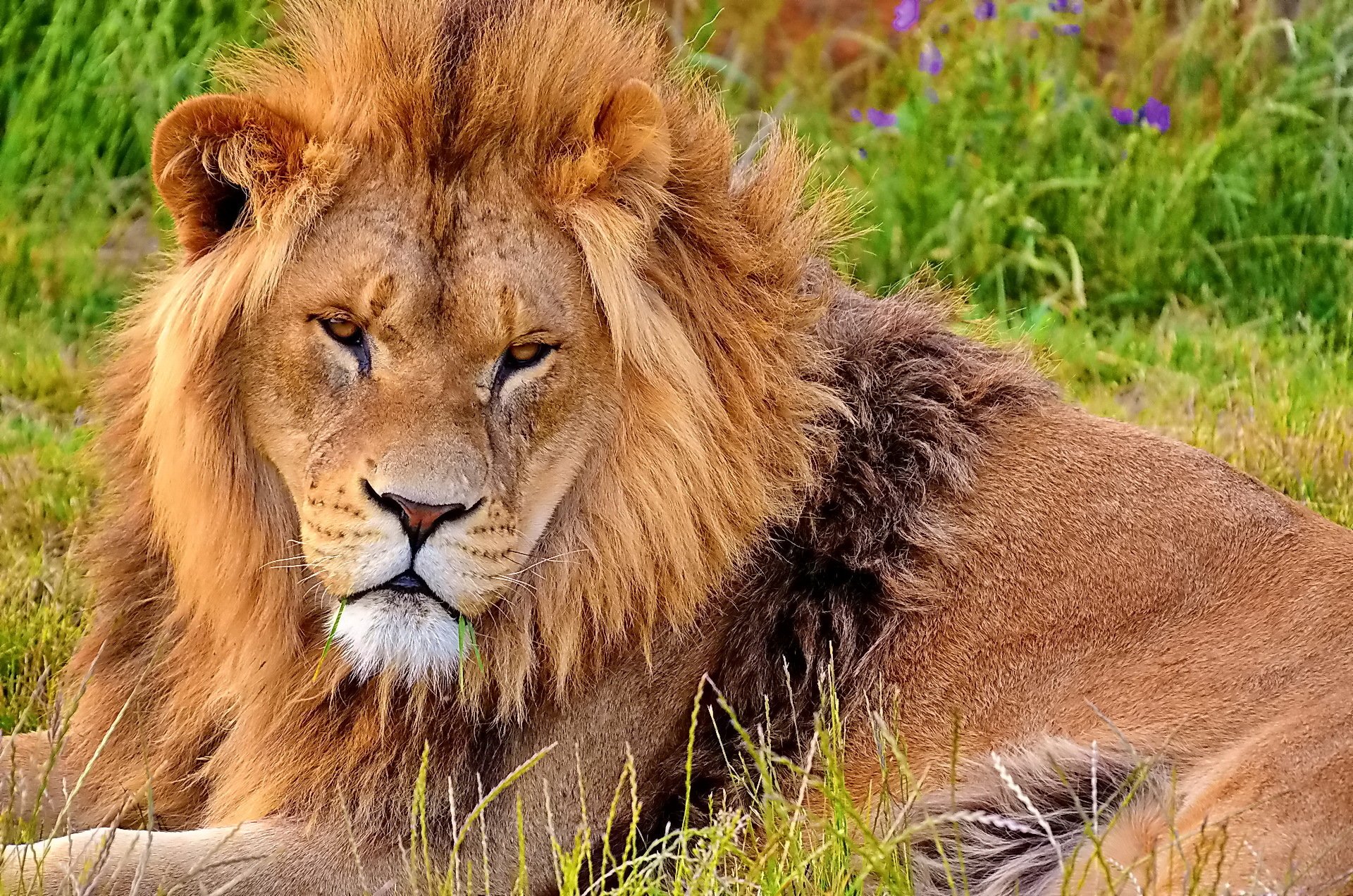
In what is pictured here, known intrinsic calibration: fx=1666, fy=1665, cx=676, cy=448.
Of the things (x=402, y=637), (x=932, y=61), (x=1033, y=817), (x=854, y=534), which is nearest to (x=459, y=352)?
(x=402, y=637)

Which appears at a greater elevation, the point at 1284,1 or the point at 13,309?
the point at 1284,1

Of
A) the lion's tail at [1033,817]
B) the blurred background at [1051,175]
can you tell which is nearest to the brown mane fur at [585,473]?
the lion's tail at [1033,817]

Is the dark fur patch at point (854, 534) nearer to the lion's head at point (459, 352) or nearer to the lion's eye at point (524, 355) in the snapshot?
the lion's head at point (459, 352)

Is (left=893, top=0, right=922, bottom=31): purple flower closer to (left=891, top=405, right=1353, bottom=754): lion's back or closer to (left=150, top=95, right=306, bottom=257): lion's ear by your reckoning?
(left=891, top=405, right=1353, bottom=754): lion's back

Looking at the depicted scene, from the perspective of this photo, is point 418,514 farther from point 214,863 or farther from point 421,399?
point 214,863

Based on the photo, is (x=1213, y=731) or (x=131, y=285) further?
(x=131, y=285)

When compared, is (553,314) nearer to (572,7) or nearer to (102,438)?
(572,7)

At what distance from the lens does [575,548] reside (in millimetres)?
3240

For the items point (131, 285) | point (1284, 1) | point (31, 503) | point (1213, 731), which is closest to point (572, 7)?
point (1213, 731)

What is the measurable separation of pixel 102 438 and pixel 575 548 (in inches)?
42.3

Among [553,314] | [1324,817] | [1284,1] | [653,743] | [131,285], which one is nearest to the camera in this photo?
[1324,817]

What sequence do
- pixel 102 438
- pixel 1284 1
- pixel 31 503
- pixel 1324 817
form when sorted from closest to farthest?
pixel 1324 817 → pixel 102 438 → pixel 31 503 → pixel 1284 1

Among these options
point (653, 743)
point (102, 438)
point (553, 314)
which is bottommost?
point (653, 743)

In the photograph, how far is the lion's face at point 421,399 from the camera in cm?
290
